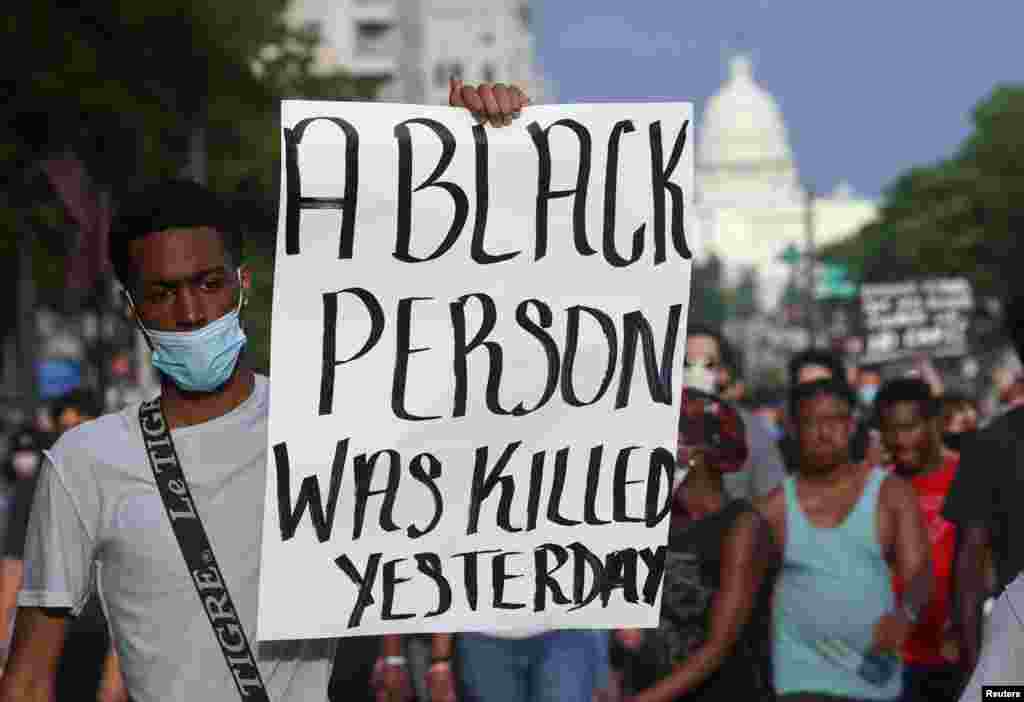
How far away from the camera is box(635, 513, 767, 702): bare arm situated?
6426mm

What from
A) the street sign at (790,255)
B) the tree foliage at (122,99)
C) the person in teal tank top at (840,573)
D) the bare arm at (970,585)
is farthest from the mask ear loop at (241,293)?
the street sign at (790,255)

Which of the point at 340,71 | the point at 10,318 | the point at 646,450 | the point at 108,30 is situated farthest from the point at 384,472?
the point at 340,71

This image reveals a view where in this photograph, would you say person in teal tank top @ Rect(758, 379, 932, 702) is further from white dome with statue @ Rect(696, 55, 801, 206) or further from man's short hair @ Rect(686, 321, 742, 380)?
white dome with statue @ Rect(696, 55, 801, 206)

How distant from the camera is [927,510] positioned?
848 cm

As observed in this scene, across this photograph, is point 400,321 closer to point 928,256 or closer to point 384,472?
point 384,472

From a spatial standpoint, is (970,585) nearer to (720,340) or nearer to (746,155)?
(720,340)

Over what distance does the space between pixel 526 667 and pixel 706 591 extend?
0.87 metres

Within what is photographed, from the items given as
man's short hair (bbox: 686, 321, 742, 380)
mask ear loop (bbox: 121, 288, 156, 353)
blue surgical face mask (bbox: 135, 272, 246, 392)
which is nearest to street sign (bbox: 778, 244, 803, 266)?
man's short hair (bbox: 686, 321, 742, 380)

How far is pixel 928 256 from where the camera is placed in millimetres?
96125

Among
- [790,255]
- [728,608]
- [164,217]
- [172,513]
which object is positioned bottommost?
[728,608]

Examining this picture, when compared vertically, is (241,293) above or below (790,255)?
below

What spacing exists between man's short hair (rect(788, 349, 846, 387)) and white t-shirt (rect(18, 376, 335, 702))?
17.6 ft

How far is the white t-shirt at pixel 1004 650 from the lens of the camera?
3.28 metres

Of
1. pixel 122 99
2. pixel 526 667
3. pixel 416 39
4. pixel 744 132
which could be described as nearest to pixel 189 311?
pixel 526 667
